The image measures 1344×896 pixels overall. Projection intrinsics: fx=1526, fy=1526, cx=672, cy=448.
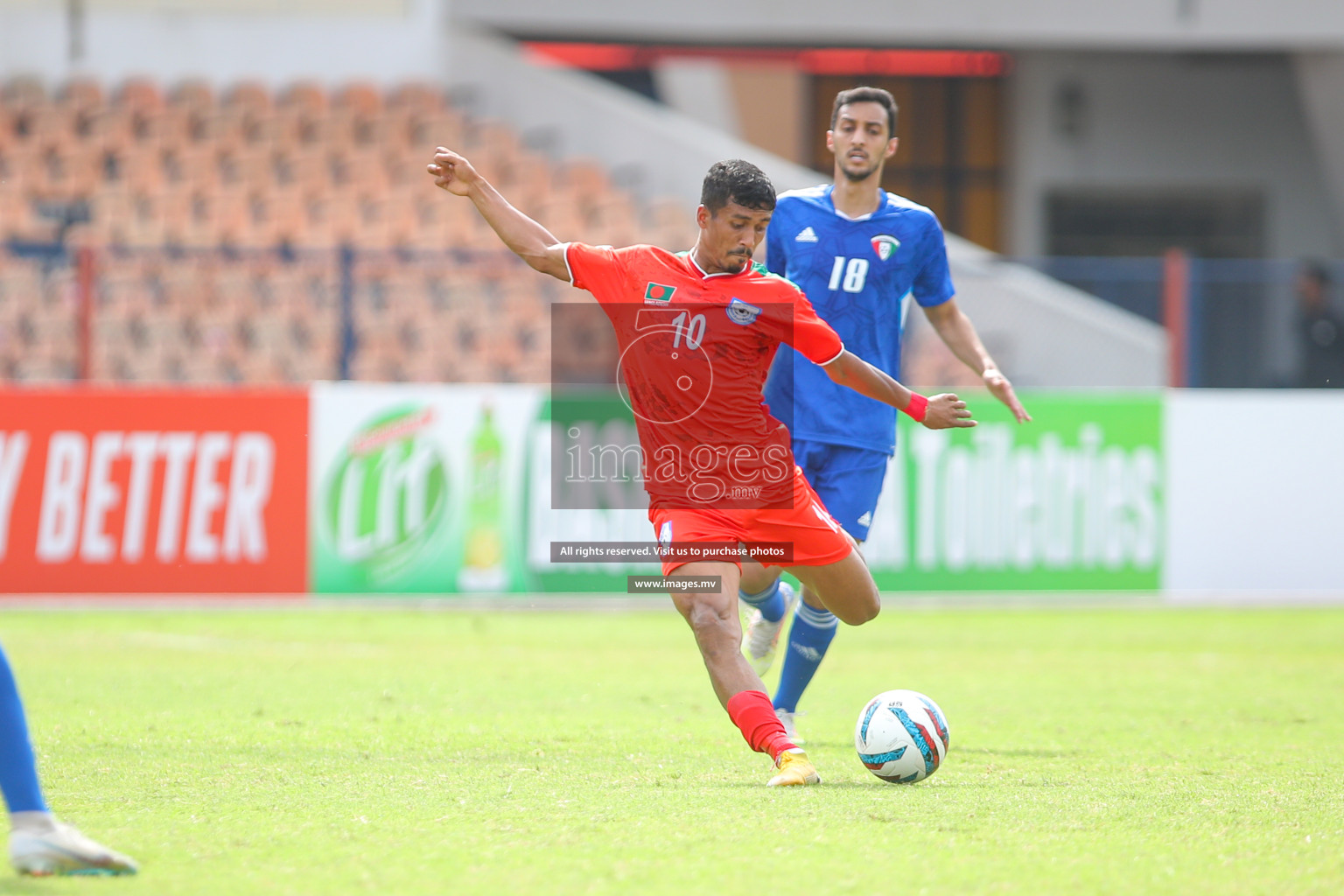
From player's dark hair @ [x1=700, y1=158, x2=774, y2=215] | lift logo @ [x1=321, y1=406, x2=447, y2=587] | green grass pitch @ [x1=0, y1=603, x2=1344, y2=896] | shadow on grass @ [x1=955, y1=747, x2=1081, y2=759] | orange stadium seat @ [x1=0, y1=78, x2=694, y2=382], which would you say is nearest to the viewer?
green grass pitch @ [x1=0, y1=603, x2=1344, y2=896]

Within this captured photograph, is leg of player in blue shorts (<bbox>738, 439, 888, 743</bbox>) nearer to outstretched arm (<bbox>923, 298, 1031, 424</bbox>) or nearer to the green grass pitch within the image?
the green grass pitch

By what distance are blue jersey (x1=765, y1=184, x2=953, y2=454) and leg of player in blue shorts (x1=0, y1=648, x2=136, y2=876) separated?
3.61 m

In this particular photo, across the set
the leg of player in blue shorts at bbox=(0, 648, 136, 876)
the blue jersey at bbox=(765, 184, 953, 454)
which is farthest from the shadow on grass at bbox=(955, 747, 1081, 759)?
the leg of player in blue shorts at bbox=(0, 648, 136, 876)

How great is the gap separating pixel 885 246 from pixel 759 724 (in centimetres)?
242

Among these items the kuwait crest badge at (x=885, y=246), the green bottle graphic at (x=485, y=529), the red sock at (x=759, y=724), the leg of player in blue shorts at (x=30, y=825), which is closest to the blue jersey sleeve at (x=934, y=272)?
the kuwait crest badge at (x=885, y=246)

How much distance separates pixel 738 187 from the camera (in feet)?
17.2

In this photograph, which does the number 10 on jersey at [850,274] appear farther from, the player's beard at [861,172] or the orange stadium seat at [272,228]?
the orange stadium seat at [272,228]

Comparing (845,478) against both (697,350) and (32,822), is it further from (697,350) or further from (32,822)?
(32,822)

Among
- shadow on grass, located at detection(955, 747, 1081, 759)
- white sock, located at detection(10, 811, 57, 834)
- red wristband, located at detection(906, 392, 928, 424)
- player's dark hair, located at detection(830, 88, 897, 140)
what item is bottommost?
shadow on grass, located at detection(955, 747, 1081, 759)

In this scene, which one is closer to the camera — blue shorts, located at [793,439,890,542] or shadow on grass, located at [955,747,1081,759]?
shadow on grass, located at [955,747,1081,759]

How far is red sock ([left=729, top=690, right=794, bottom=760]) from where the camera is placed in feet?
17.2

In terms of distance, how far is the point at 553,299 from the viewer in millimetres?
14672

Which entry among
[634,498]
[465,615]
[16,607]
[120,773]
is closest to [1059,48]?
[634,498]

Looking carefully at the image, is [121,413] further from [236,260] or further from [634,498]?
[634,498]
